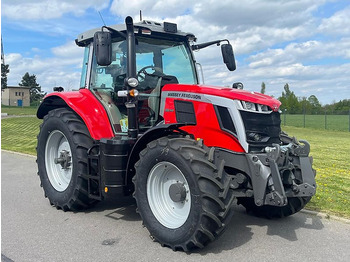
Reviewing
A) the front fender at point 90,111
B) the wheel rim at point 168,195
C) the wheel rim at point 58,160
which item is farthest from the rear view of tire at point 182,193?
the wheel rim at point 58,160

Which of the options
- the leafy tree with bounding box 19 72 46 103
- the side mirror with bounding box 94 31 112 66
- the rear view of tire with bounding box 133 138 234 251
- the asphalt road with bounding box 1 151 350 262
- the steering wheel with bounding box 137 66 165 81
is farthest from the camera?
the leafy tree with bounding box 19 72 46 103

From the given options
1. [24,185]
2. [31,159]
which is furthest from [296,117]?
[24,185]

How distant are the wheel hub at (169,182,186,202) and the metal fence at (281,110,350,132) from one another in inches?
1113

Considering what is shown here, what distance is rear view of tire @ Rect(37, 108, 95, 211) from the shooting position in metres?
5.39

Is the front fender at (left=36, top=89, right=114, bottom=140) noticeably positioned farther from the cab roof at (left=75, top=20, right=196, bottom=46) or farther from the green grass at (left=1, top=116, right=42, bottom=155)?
the green grass at (left=1, top=116, right=42, bottom=155)

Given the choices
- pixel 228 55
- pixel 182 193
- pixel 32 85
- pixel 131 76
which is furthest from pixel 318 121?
pixel 32 85

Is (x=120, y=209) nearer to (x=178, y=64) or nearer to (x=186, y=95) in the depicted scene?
(x=186, y=95)

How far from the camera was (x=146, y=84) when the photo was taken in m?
5.36

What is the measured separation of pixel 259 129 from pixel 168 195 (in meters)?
1.35

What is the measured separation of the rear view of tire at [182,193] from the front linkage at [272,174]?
268 millimetres

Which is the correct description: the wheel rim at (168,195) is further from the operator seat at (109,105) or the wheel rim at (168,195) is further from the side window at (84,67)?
the side window at (84,67)

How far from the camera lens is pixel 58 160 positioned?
6004 mm

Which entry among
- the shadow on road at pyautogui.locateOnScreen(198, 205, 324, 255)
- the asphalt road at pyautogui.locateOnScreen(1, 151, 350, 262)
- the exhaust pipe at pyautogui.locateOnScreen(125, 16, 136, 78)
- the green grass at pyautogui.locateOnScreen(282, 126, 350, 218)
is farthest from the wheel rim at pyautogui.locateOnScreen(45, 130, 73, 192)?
the green grass at pyautogui.locateOnScreen(282, 126, 350, 218)

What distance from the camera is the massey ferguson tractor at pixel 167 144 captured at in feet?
13.3
